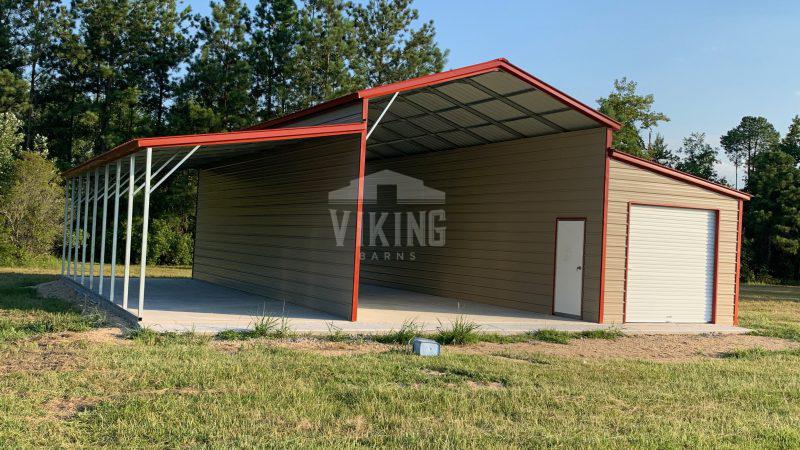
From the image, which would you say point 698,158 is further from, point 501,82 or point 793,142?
point 501,82

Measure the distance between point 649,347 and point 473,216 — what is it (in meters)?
5.46

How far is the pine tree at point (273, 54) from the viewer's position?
2583 centimetres

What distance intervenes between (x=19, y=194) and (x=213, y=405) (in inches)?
687

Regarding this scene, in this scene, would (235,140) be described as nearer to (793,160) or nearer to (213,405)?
(213,405)

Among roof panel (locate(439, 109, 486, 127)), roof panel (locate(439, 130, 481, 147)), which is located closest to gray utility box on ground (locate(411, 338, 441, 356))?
roof panel (locate(439, 109, 486, 127))

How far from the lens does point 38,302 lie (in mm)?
10828

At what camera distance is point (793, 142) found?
3503cm

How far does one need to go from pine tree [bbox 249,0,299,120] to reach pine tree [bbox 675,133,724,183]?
23.4 metres

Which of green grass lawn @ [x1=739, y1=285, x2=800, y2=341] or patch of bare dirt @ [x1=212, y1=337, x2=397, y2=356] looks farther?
green grass lawn @ [x1=739, y1=285, x2=800, y2=341]

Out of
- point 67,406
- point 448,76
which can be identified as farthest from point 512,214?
point 67,406

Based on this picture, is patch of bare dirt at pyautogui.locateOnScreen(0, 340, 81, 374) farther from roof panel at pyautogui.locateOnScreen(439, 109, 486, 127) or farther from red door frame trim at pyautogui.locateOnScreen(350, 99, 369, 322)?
roof panel at pyautogui.locateOnScreen(439, 109, 486, 127)

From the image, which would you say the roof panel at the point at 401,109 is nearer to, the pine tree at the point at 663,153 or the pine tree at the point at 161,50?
the pine tree at the point at 161,50

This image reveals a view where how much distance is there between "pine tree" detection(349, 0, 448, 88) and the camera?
30.2 metres

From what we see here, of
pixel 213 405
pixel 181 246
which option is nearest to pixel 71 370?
pixel 213 405
